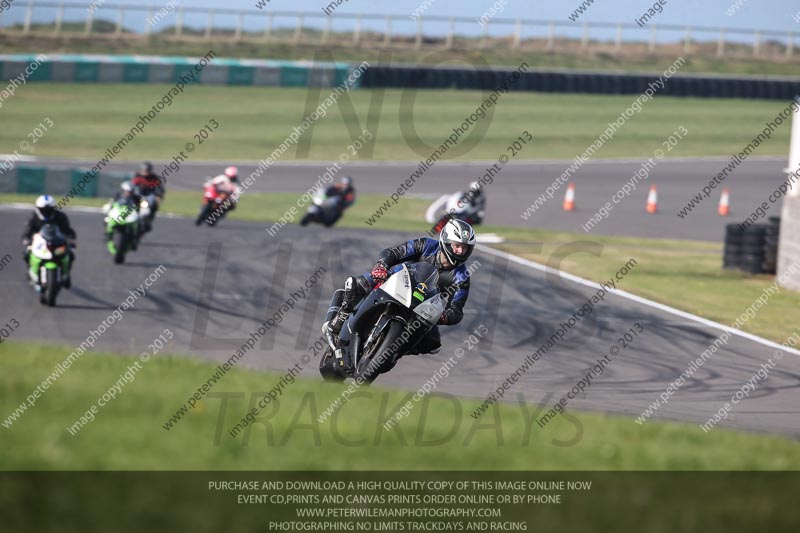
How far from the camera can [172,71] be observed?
47.4 m

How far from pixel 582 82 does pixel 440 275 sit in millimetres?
39436

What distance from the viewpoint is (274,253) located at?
20.1 meters

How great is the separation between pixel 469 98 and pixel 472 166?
32.5 ft

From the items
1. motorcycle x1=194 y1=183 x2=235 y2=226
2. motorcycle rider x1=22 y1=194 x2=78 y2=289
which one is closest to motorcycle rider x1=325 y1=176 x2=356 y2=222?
motorcycle x1=194 y1=183 x2=235 y2=226

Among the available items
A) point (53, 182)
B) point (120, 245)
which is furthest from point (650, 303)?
point (53, 182)

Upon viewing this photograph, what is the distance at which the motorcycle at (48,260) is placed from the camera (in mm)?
15406

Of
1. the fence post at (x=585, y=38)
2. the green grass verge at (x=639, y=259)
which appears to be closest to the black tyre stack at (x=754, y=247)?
the green grass verge at (x=639, y=259)

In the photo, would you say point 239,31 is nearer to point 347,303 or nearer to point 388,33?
point 388,33

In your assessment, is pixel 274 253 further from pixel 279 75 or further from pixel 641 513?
pixel 279 75

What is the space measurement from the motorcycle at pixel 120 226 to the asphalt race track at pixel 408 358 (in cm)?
27

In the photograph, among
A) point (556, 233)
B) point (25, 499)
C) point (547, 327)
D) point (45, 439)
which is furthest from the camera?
point (556, 233)

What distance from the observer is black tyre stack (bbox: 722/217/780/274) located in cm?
2011

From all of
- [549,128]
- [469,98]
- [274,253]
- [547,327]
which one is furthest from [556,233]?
[469,98]

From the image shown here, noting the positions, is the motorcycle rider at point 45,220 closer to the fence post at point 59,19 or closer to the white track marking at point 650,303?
the white track marking at point 650,303
